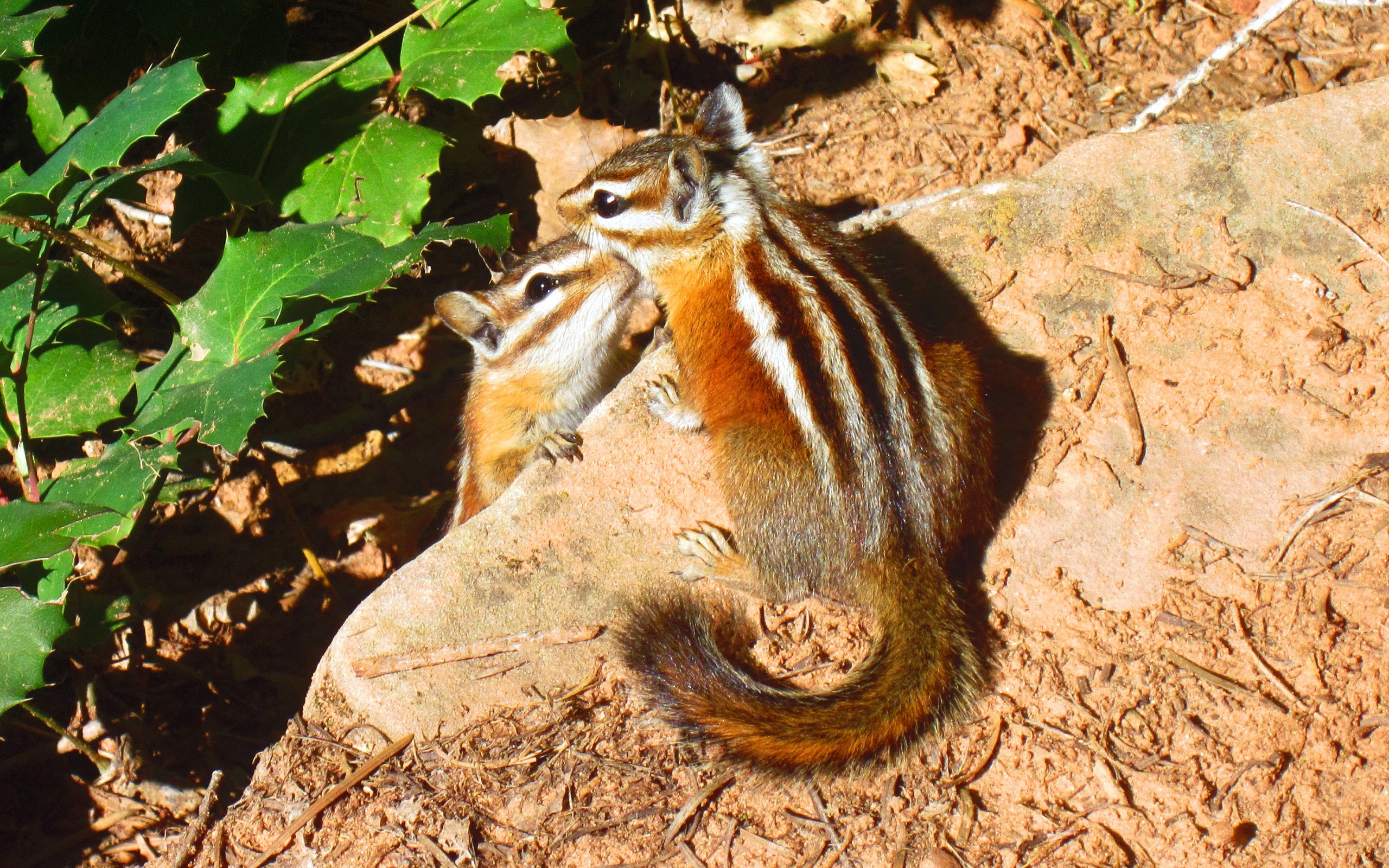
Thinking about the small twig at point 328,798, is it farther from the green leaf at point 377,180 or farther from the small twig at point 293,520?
the green leaf at point 377,180

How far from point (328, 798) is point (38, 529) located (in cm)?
130

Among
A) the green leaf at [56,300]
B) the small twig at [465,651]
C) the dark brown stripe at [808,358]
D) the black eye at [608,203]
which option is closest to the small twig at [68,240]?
the green leaf at [56,300]

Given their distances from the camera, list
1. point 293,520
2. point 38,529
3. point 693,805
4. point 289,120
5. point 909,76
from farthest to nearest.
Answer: point 909,76 < point 293,520 < point 289,120 < point 693,805 < point 38,529

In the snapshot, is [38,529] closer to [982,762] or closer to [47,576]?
[47,576]

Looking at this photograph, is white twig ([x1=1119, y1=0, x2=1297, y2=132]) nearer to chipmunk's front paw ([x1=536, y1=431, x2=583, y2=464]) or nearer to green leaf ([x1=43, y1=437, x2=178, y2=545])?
chipmunk's front paw ([x1=536, y1=431, x2=583, y2=464])

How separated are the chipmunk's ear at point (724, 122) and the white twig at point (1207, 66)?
2114 mm

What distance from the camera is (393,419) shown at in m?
6.13

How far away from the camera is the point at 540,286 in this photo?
15.6ft

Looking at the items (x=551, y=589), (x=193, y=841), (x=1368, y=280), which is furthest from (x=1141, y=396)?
(x=193, y=841)

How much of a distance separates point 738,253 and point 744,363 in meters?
0.60

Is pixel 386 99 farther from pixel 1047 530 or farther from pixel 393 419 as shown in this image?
pixel 1047 530

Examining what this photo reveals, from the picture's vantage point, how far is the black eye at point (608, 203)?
4402 mm

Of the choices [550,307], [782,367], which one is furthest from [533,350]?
[782,367]

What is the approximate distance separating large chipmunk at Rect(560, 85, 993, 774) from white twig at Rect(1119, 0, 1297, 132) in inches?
86.9
